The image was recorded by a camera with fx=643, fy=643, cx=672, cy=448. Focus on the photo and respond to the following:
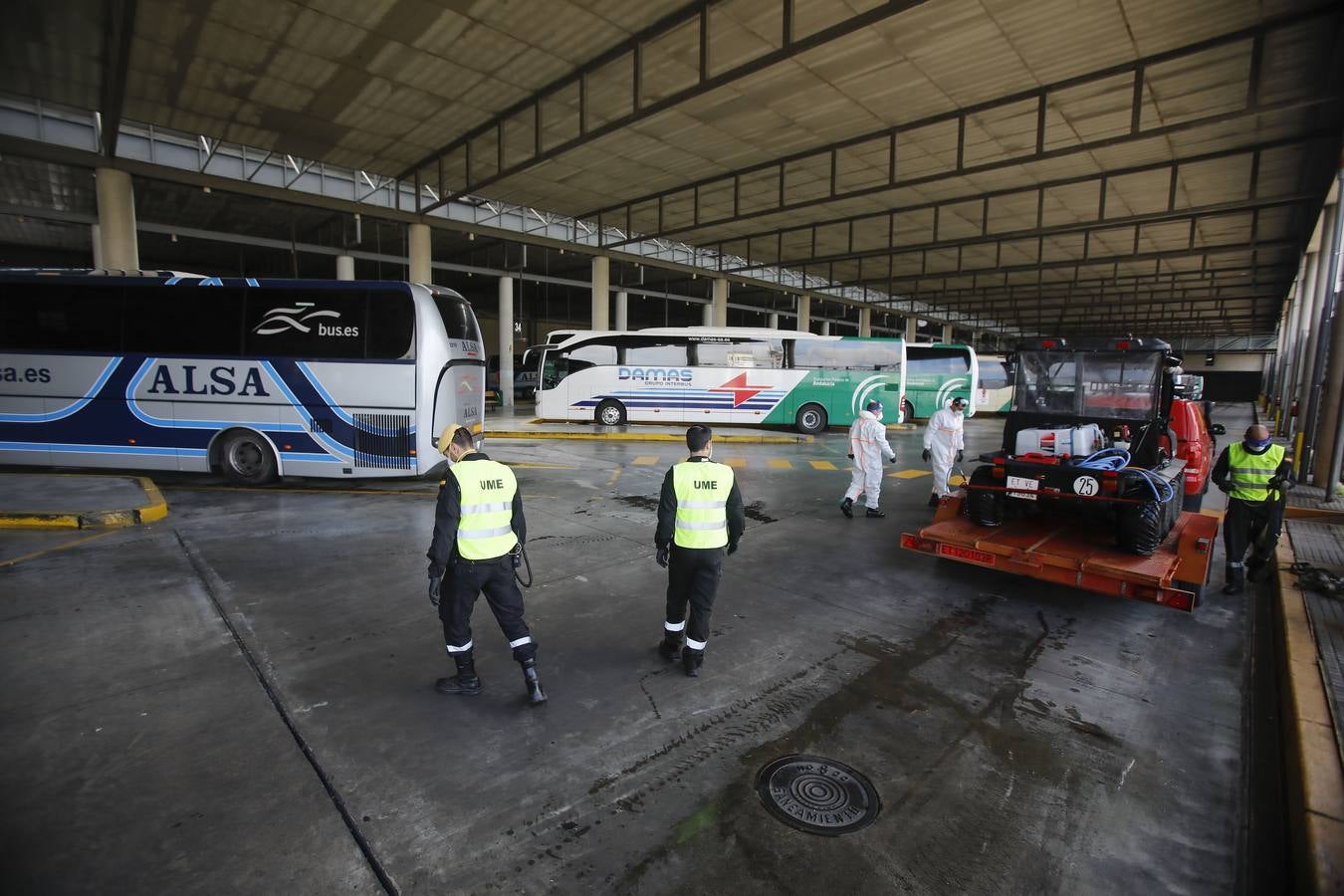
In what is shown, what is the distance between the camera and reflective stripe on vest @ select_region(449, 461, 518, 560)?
3768 mm

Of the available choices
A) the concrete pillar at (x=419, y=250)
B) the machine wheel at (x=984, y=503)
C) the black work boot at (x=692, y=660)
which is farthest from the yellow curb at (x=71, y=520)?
the concrete pillar at (x=419, y=250)

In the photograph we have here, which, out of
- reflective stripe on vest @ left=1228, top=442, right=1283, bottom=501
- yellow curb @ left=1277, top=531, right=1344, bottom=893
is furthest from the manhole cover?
reflective stripe on vest @ left=1228, top=442, right=1283, bottom=501

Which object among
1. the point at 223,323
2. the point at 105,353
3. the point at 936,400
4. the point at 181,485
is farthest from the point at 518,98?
the point at 936,400

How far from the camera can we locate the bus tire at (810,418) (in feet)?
65.1

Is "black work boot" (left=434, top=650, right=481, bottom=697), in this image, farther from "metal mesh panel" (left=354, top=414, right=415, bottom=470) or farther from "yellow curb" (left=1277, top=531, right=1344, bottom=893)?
"metal mesh panel" (left=354, top=414, right=415, bottom=470)

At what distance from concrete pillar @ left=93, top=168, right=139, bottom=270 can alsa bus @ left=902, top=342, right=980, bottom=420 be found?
22296mm

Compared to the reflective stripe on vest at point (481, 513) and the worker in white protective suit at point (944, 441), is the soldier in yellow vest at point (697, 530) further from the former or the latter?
the worker in white protective suit at point (944, 441)

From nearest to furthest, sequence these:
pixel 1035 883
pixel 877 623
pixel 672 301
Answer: pixel 1035 883 < pixel 877 623 < pixel 672 301

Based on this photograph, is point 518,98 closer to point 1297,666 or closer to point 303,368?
point 303,368

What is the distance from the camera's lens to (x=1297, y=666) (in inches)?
165

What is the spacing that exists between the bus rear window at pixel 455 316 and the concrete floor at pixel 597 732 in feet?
15.1

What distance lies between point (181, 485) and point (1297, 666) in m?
13.1

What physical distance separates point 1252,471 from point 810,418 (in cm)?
1413

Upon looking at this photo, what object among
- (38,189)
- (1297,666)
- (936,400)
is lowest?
(1297,666)
